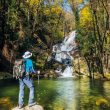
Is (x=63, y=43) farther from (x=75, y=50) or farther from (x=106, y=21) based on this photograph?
(x=106, y=21)

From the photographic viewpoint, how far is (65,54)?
215 ft

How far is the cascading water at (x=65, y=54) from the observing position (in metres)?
58.8

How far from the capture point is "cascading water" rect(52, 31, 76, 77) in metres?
58.8

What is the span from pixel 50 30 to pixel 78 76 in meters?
17.0

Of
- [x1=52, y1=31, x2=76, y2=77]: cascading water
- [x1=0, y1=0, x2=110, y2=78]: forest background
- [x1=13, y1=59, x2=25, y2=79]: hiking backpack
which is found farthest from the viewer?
[x1=52, y1=31, x2=76, y2=77]: cascading water

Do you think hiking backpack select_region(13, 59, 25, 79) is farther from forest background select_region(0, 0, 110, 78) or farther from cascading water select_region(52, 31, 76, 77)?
cascading water select_region(52, 31, 76, 77)

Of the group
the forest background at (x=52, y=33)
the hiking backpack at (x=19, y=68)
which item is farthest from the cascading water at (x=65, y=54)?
the hiking backpack at (x=19, y=68)

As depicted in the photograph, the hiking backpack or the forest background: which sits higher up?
the forest background

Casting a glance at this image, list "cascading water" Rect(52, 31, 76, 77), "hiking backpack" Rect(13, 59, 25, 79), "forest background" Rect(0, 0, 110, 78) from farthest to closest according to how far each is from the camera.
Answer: "cascading water" Rect(52, 31, 76, 77) → "forest background" Rect(0, 0, 110, 78) → "hiking backpack" Rect(13, 59, 25, 79)

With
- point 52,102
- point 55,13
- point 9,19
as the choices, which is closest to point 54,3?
point 55,13

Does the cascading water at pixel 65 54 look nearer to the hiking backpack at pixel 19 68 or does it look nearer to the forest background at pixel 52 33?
the forest background at pixel 52 33

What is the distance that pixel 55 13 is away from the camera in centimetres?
6719

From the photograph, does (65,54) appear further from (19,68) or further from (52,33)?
(19,68)

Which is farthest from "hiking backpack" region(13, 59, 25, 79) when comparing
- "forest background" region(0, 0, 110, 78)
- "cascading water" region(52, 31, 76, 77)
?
"cascading water" region(52, 31, 76, 77)
